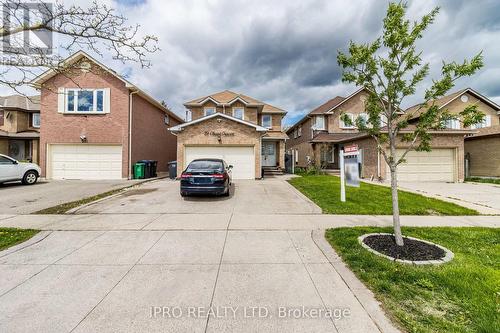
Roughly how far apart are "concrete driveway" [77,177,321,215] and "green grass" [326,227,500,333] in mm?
3389

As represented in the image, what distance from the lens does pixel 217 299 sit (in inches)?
119

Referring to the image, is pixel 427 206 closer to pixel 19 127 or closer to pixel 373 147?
pixel 373 147

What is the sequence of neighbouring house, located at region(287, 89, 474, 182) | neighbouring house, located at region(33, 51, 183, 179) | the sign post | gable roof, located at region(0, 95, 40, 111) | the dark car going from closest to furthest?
the sign post < the dark car < neighbouring house, located at region(287, 89, 474, 182) < neighbouring house, located at region(33, 51, 183, 179) < gable roof, located at region(0, 95, 40, 111)

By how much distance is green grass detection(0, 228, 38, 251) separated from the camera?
4.91 metres

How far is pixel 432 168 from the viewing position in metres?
16.0

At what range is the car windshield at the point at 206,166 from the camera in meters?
9.56

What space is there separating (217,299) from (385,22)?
18.6ft

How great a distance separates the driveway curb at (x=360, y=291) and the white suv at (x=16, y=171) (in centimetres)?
1583

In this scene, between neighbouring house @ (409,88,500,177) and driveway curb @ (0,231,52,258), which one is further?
neighbouring house @ (409,88,500,177)

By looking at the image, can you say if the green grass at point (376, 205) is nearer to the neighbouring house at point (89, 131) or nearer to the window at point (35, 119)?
the neighbouring house at point (89, 131)

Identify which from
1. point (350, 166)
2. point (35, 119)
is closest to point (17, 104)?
point (35, 119)

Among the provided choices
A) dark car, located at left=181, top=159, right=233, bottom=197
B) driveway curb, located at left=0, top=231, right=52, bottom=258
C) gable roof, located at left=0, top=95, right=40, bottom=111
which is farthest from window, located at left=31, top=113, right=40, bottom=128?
driveway curb, located at left=0, top=231, right=52, bottom=258

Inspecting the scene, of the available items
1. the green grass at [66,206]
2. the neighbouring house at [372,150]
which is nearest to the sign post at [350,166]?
the neighbouring house at [372,150]

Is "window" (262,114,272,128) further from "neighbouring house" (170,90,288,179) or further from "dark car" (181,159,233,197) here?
"dark car" (181,159,233,197)
